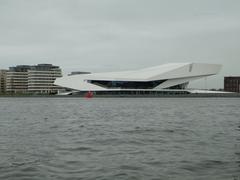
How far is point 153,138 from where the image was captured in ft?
44.5

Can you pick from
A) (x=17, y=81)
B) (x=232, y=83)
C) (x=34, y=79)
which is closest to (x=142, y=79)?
(x=34, y=79)

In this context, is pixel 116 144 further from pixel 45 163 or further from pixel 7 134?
pixel 7 134

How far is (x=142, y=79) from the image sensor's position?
9294 centimetres

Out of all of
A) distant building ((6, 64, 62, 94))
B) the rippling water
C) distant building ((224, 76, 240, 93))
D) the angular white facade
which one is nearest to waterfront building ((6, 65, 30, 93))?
distant building ((6, 64, 62, 94))

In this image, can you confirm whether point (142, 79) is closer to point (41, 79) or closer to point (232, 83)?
point (41, 79)

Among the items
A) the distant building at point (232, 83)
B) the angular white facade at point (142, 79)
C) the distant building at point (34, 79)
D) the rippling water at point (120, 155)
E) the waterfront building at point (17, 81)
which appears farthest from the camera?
the distant building at point (232, 83)

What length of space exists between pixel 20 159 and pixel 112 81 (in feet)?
281

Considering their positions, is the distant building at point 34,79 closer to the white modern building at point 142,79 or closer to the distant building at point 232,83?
the white modern building at point 142,79

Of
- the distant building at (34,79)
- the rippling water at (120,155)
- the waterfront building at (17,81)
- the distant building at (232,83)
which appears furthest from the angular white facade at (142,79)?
the rippling water at (120,155)

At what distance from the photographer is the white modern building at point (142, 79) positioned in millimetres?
94125

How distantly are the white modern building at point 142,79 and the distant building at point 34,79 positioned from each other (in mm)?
32080

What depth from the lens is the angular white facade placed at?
309ft

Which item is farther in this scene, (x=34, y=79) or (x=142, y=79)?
(x=34, y=79)

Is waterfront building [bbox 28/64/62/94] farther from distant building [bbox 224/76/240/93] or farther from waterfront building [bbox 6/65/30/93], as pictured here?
distant building [bbox 224/76/240/93]
